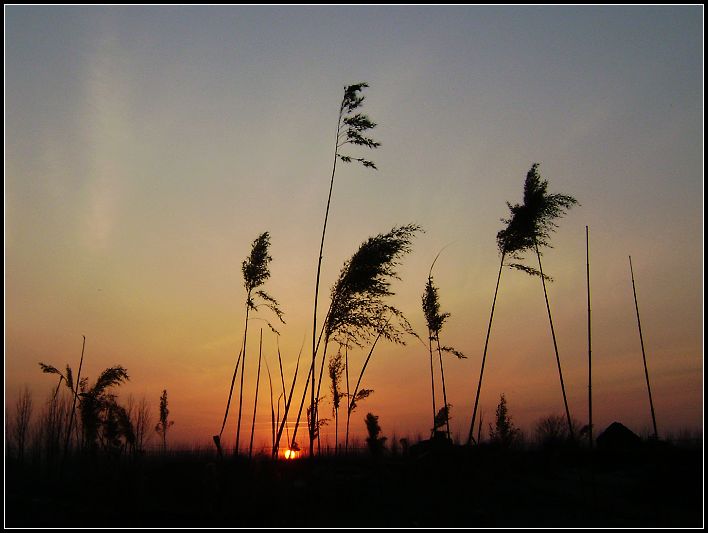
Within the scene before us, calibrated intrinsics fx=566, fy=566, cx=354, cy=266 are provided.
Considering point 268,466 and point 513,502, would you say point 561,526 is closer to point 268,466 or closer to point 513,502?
point 513,502

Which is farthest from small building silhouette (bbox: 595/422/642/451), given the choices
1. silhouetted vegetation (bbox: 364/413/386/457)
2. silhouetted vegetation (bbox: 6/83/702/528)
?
silhouetted vegetation (bbox: 364/413/386/457)

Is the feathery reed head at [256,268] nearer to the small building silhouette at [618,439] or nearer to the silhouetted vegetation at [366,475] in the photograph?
the silhouetted vegetation at [366,475]

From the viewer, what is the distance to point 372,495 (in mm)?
6812

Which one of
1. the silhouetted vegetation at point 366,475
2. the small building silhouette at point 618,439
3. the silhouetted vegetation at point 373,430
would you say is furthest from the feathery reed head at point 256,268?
the small building silhouette at point 618,439

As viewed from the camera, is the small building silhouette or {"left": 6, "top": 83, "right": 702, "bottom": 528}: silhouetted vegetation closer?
{"left": 6, "top": 83, "right": 702, "bottom": 528}: silhouetted vegetation

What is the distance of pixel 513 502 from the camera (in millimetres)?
6691

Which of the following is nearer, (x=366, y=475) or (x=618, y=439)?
(x=366, y=475)

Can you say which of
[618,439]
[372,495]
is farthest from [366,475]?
[618,439]

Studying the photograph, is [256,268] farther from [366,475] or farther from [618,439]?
[618,439]

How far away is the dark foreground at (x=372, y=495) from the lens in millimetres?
5770

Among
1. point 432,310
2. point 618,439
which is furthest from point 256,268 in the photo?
point 618,439

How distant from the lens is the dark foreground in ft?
18.9

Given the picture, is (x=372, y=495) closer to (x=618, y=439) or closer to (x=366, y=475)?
(x=366, y=475)

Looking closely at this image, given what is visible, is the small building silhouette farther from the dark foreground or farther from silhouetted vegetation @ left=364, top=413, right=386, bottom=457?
silhouetted vegetation @ left=364, top=413, right=386, bottom=457
